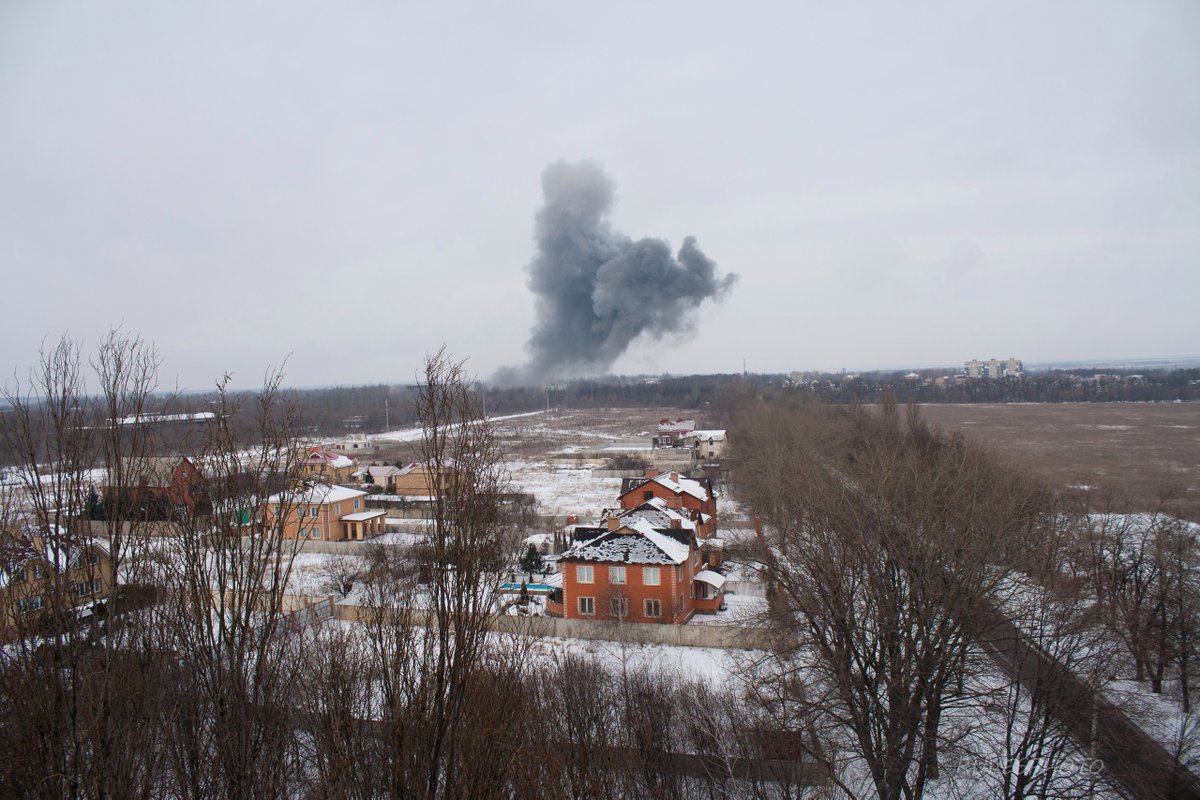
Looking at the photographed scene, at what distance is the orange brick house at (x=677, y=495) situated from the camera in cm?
2175

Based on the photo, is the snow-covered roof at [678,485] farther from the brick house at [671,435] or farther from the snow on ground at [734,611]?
the brick house at [671,435]

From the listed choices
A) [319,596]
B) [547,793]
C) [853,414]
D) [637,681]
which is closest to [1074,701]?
[637,681]

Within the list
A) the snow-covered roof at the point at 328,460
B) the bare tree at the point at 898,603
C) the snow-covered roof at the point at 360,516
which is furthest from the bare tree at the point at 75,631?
the snow-covered roof at the point at 328,460

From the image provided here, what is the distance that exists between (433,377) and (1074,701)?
7.96 metres

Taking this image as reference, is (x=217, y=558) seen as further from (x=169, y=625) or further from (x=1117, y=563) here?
(x=1117, y=563)

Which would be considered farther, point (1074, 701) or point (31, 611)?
point (1074, 701)

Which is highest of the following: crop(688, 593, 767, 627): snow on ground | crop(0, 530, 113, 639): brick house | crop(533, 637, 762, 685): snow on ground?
crop(0, 530, 113, 639): brick house

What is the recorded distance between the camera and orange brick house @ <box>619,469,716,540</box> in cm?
2175

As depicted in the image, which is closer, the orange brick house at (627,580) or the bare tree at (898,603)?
the bare tree at (898,603)

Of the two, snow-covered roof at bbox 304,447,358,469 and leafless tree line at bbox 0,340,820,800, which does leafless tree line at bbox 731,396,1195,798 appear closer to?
leafless tree line at bbox 0,340,820,800

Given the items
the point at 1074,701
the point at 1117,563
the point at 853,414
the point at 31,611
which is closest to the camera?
the point at 31,611

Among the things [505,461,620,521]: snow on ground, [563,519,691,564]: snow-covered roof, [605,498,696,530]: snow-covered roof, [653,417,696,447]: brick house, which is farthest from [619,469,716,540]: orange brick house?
[653,417,696,447]: brick house

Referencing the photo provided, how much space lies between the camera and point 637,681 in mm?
8883

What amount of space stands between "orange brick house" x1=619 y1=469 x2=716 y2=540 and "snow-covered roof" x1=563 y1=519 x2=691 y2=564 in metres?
5.62
